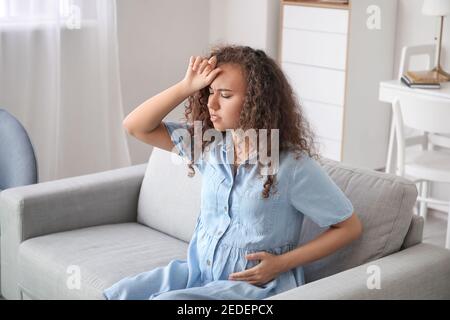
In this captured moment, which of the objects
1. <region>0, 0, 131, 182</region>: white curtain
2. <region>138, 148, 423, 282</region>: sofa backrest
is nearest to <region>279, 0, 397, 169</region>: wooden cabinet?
<region>0, 0, 131, 182</region>: white curtain

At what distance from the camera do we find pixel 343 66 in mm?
4199

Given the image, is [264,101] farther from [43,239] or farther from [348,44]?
[348,44]

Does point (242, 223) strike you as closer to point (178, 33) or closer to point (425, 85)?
point (425, 85)

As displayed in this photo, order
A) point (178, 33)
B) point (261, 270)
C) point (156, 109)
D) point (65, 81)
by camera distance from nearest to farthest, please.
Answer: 1. point (261, 270)
2. point (156, 109)
3. point (65, 81)
4. point (178, 33)

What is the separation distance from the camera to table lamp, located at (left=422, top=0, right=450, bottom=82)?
3.77m

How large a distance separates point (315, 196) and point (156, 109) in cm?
48

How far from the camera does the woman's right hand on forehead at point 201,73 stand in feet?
6.39

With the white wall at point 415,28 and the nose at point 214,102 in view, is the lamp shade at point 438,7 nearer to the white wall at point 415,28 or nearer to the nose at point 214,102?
the white wall at point 415,28

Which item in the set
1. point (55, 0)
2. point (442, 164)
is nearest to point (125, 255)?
point (442, 164)

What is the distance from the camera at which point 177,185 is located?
2.70m

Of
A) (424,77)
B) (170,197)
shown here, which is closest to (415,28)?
(424,77)

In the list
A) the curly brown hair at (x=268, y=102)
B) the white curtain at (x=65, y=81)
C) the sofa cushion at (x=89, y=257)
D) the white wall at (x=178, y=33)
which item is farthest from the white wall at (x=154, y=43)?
the curly brown hair at (x=268, y=102)

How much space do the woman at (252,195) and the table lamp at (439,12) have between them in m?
1.99

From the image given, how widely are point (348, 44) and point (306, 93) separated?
41cm
